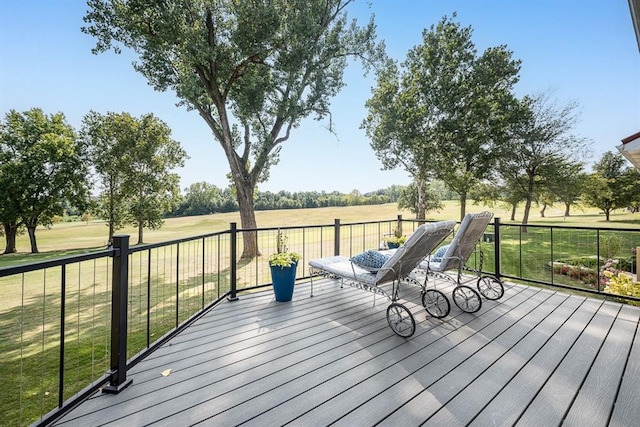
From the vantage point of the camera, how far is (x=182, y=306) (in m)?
6.05

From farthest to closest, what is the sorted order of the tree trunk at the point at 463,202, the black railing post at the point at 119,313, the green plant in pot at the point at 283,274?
the tree trunk at the point at 463,202 < the green plant in pot at the point at 283,274 < the black railing post at the point at 119,313

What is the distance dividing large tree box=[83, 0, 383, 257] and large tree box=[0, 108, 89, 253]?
1233 centimetres

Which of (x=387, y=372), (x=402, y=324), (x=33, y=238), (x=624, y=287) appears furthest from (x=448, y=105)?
(x=33, y=238)

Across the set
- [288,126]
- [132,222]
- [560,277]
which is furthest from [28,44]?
[560,277]

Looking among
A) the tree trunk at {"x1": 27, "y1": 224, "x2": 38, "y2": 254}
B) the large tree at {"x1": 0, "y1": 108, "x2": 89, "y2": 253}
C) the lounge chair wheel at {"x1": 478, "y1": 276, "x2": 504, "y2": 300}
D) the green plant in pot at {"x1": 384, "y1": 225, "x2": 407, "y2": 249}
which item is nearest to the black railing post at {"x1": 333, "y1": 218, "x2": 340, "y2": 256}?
the green plant in pot at {"x1": 384, "y1": 225, "x2": 407, "y2": 249}

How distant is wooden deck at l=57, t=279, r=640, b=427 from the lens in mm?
1727

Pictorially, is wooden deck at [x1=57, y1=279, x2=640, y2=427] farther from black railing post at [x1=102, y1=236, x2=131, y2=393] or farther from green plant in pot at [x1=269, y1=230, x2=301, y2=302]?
green plant in pot at [x1=269, y1=230, x2=301, y2=302]

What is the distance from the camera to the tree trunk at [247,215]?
34.7ft

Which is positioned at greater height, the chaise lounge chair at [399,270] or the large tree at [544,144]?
the large tree at [544,144]

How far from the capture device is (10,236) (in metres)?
17.0

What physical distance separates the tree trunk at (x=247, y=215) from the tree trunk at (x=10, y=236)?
52.3 ft

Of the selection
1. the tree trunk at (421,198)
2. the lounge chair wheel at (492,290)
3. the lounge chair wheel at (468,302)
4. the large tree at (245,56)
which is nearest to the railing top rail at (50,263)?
the lounge chair wheel at (468,302)

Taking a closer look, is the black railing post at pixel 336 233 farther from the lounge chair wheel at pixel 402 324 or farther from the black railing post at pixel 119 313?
the black railing post at pixel 119 313

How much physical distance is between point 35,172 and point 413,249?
2255cm
